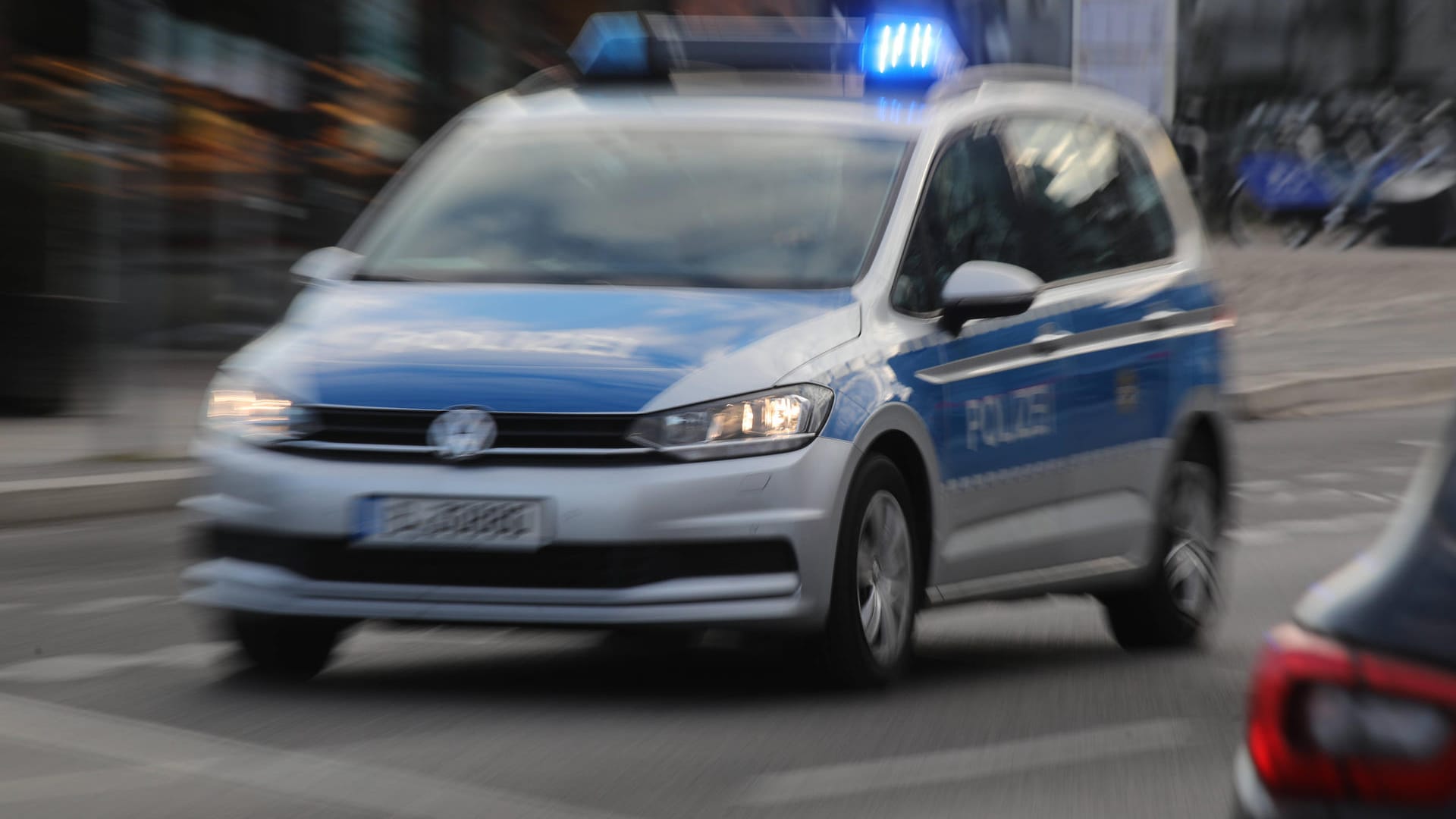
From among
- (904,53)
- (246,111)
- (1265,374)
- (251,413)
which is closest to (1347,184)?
(1265,374)

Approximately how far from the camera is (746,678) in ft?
24.5

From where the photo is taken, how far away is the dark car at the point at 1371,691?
2545 mm

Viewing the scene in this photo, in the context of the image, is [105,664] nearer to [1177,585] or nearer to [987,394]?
[987,394]

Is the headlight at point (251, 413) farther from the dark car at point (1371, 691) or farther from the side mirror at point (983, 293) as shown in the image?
the dark car at point (1371, 691)

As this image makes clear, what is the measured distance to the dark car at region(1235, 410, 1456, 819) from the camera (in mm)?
2545

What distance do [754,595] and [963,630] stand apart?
2.29 meters

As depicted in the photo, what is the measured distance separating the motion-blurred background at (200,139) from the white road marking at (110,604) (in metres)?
4.49

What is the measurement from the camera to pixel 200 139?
21547mm

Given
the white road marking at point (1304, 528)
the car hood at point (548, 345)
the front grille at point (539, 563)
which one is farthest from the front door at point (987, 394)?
the white road marking at point (1304, 528)

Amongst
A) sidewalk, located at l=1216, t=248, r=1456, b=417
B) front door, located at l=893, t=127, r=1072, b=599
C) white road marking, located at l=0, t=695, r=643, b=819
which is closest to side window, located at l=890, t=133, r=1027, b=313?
front door, located at l=893, t=127, r=1072, b=599

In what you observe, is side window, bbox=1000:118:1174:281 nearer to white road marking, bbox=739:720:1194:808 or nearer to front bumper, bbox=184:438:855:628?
front bumper, bbox=184:438:855:628

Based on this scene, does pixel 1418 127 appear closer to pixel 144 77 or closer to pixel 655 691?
pixel 144 77

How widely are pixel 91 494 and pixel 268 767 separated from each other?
281 inches

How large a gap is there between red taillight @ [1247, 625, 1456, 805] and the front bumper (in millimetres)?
3940
